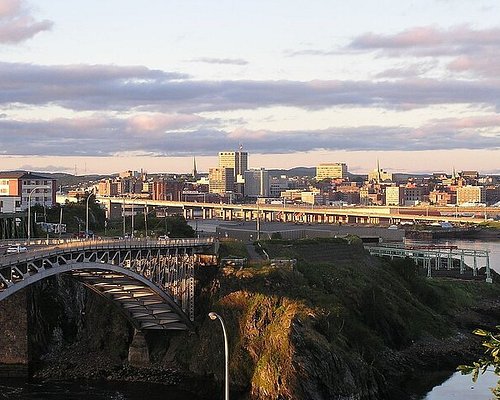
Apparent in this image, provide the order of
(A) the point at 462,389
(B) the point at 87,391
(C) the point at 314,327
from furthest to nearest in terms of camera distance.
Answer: (A) the point at 462,389, (C) the point at 314,327, (B) the point at 87,391

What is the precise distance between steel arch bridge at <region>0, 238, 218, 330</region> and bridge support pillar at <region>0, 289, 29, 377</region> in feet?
20.8

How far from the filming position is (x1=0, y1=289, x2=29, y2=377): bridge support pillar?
2392 inches

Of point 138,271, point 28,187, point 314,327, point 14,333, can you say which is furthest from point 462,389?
point 28,187

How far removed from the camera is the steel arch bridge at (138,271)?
44656 millimetres

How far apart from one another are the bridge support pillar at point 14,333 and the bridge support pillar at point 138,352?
24.9 feet

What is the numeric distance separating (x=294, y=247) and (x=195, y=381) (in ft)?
78.0

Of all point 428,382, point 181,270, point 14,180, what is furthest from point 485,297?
point 14,180

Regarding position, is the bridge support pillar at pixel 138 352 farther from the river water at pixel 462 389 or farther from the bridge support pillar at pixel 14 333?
the river water at pixel 462 389

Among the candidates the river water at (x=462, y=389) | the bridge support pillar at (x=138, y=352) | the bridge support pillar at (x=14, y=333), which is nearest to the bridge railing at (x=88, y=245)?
the bridge support pillar at (x=138, y=352)

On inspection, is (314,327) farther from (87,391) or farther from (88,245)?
(88,245)

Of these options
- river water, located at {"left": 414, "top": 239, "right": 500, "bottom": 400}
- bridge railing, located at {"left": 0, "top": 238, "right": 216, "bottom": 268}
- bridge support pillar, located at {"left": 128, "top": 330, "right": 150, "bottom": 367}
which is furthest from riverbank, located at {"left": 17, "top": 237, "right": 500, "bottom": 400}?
bridge railing, located at {"left": 0, "top": 238, "right": 216, "bottom": 268}

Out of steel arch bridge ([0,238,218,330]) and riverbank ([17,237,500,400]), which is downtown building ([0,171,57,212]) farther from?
steel arch bridge ([0,238,218,330])

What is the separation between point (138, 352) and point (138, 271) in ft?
27.9

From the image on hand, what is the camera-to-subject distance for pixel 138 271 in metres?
57.9
